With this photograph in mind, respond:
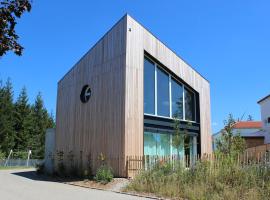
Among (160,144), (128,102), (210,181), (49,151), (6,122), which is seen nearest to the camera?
(210,181)

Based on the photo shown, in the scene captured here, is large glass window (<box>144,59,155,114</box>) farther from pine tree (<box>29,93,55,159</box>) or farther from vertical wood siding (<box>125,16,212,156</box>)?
pine tree (<box>29,93,55,159</box>)

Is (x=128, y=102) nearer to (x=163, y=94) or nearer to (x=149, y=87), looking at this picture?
(x=149, y=87)

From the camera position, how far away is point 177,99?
1041 inches

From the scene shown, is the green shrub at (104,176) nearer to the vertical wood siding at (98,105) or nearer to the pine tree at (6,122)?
the vertical wood siding at (98,105)

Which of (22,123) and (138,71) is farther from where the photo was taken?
(22,123)

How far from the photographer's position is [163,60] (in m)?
25.1

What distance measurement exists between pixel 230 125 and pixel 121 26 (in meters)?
9.11

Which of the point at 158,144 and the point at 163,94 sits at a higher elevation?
the point at 163,94

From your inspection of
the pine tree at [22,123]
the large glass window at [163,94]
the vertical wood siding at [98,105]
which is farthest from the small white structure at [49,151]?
the pine tree at [22,123]

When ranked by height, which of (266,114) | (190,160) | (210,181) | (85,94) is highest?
(266,114)

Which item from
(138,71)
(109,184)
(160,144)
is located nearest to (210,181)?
(109,184)

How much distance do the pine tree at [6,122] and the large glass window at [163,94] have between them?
129ft

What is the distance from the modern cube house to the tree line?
32070 mm

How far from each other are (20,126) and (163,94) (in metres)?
43.4
